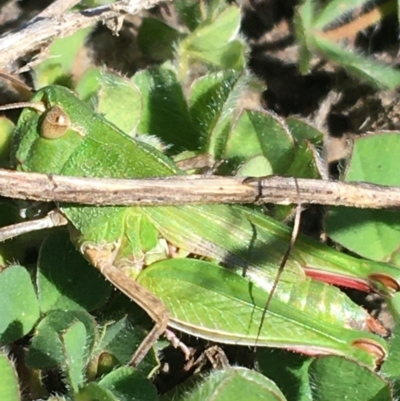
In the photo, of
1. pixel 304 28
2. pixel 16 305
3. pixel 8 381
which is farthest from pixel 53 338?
pixel 304 28

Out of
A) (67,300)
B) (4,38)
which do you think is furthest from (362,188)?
(4,38)

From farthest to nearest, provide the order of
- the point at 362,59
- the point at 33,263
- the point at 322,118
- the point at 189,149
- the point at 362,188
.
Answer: the point at 322,118 → the point at 362,59 → the point at 189,149 → the point at 33,263 → the point at 362,188

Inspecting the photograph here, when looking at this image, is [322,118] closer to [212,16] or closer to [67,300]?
[212,16]

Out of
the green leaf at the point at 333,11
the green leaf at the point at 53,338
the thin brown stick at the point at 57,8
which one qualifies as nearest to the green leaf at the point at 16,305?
the green leaf at the point at 53,338

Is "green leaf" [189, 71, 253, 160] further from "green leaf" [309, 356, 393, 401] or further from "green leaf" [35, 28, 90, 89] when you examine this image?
"green leaf" [309, 356, 393, 401]

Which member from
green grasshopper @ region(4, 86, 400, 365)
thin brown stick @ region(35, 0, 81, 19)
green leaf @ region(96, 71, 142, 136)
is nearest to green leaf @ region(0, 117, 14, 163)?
green grasshopper @ region(4, 86, 400, 365)

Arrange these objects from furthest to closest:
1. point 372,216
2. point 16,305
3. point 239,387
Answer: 1. point 372,216
2. point 16,305
3. point 239,387

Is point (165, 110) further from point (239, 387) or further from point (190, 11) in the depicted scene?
point (239, 387)
